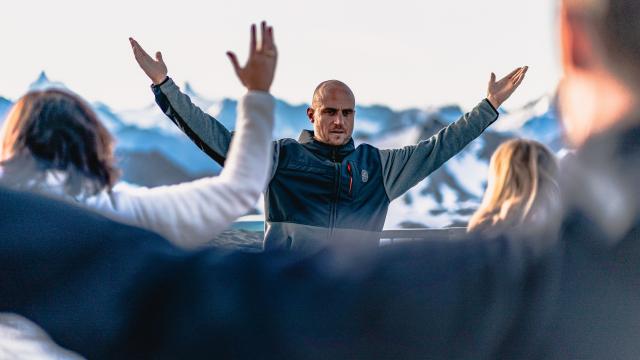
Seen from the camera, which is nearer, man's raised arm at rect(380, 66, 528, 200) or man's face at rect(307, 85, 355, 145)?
man's raised arm at rect(380, 66, 528, 200)

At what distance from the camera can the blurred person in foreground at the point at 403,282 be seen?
47cm

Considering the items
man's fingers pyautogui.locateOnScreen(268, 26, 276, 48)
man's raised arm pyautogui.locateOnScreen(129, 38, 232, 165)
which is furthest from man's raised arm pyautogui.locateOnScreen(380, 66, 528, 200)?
man's fingers pyautogui.locateOnScreen(268, 26, 276, 48)

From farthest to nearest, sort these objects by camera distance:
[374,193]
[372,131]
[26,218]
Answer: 1. [372,131]
2. [374,193]
3. [26,218]

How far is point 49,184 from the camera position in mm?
496

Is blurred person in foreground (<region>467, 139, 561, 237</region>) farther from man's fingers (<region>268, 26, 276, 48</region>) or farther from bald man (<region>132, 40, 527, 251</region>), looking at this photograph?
bald man (<region>132, 40, 527, 251</region>)

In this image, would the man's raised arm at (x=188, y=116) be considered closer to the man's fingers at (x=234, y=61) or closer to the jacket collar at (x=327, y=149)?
the jacket collar at (x=327, y=149)

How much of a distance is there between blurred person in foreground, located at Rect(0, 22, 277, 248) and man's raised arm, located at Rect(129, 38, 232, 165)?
46 cm

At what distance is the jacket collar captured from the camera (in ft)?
5.25

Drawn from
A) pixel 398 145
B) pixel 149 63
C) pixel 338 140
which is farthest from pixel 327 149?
pixel 149 63

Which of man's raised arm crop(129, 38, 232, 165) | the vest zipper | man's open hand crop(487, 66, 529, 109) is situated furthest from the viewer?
the vest zipper

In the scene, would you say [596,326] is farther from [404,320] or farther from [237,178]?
[237,178]

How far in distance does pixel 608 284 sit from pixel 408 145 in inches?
48.9

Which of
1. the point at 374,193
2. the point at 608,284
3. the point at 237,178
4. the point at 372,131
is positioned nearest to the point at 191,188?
the point at 237,178

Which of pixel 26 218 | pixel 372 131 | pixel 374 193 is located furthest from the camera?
pixel 372 131
